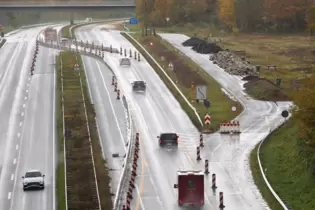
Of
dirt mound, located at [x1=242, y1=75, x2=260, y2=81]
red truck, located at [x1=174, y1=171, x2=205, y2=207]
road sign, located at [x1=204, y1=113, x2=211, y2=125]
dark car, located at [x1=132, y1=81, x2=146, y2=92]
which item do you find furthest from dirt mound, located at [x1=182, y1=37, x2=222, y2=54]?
red truck, located at [x1=174, y1=171, x2=205, y2=207]

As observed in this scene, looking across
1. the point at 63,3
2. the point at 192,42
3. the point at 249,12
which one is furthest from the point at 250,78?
the point at 63,3

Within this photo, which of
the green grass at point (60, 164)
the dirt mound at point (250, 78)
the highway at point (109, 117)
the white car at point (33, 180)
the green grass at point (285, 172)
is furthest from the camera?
the dirt mound at point (250, 78)

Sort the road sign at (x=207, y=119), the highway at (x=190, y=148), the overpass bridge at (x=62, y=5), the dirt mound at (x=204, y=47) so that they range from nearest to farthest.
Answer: the highway at (x=190, y=148) < the road sign at (x=207, y=119) < the dirt mound at (x=204, y=47) < the overpass bridge at (x=62, y=5)

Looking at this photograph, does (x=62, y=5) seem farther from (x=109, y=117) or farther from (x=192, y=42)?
(x=109, y=117)

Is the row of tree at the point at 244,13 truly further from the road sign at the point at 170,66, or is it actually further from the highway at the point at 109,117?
the highway at the point at 109,117

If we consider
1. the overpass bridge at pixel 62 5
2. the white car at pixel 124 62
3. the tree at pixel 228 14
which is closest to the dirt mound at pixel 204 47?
the white car at pixel 124 62

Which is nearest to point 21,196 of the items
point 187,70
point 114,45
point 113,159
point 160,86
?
point 113,159
